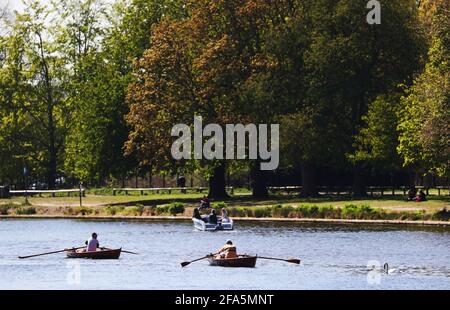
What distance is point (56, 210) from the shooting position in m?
104

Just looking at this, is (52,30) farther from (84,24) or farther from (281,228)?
(281,228)

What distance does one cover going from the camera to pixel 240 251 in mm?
75000

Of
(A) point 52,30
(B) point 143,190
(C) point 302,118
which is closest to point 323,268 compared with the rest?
(C) point 302,118

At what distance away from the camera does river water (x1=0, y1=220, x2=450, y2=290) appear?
6125cm

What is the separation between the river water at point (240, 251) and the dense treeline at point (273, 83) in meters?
14.2

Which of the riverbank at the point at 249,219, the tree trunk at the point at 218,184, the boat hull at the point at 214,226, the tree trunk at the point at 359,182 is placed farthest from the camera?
the tree trunk at the point at 218,184

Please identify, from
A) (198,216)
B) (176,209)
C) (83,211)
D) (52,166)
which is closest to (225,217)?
(198,216)

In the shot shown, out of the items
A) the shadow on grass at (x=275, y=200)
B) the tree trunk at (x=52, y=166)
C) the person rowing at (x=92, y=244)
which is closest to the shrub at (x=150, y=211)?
the shadow on grass at (x=275, y=200)

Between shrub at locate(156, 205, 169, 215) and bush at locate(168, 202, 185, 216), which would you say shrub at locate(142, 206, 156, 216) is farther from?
bush at locate(168, 202, 185, 216)

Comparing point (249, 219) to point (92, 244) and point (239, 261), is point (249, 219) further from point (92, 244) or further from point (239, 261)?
point (239, 261)

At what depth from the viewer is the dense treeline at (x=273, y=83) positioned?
340ft

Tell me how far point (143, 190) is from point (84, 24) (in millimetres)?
18021

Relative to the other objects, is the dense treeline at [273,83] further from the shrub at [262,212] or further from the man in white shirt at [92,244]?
the man in white shirt at [92,244]
